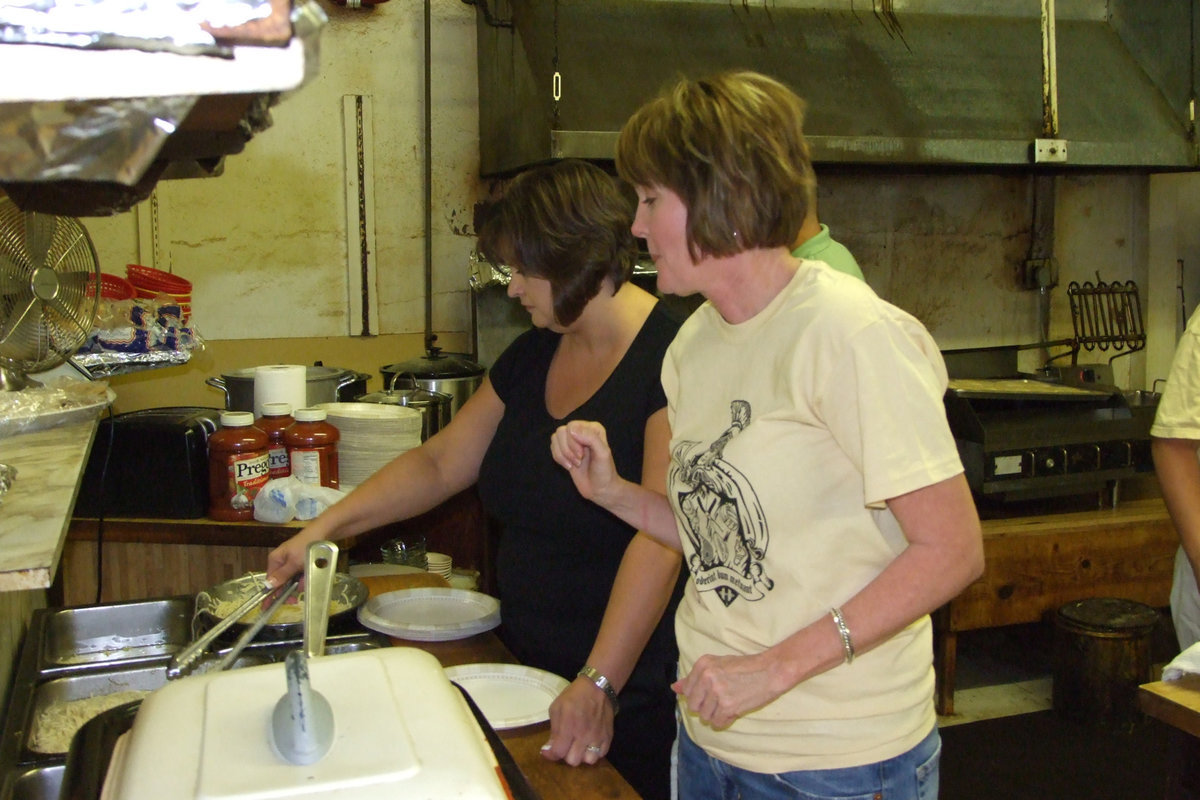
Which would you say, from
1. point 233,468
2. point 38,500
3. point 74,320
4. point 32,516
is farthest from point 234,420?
point 32,516

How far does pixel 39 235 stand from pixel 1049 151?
333 cm

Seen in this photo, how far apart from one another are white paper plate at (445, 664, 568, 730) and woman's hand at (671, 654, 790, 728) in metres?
0.44

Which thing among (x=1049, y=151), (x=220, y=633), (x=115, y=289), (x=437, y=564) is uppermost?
(x=1049, y=151)

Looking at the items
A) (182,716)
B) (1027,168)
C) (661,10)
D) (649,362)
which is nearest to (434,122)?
(661,10)

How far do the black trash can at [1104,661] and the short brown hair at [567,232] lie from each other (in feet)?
8.05

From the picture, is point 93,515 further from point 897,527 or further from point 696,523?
point 897,527

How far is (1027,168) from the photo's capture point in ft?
14.5

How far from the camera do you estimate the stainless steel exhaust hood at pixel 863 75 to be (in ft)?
12.2

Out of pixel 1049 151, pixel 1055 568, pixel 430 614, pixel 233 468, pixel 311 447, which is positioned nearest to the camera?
pixel 430 614

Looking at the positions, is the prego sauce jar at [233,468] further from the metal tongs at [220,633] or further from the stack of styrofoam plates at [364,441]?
the metal tongs at [220,633]

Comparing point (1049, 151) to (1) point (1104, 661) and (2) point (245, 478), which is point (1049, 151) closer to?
(1) point (1104, 661)

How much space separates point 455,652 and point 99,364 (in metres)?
1.48

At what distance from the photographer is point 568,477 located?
1.85 metres

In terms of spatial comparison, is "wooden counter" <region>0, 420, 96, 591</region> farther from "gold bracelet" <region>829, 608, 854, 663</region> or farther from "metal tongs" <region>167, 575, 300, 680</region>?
"gold bracelet" <region>829, 608, 854, 663</region>
